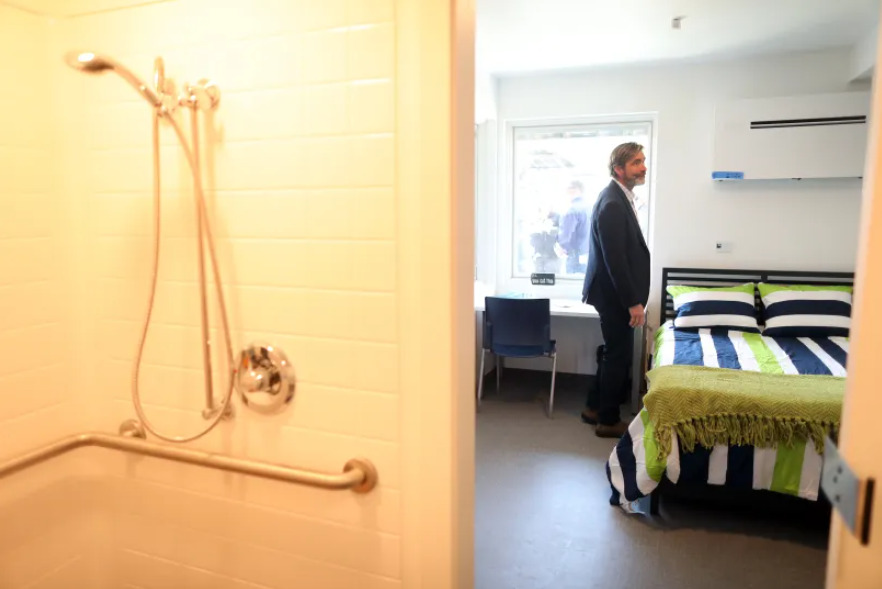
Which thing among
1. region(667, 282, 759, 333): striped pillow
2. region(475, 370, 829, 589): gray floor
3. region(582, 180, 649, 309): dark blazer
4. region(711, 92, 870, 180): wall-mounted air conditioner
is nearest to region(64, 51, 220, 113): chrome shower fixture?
region(475, 370, 829, 589): gray floor

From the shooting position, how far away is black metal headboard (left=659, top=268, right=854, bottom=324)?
4086mm

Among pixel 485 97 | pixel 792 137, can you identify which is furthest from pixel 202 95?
pixel 792 137

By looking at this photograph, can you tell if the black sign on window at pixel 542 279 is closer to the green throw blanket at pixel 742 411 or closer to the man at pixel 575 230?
the man at pixel 575 230

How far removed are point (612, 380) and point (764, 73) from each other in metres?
2.32

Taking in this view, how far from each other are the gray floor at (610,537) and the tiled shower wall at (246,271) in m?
1.12

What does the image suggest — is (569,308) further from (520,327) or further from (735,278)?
(735,278)

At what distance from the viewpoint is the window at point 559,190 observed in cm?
467

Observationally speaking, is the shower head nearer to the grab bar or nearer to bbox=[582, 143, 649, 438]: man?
the grab bar

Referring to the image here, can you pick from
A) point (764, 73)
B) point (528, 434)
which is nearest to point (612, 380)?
point (528, 434)

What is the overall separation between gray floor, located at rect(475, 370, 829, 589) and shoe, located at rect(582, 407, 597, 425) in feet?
1.71

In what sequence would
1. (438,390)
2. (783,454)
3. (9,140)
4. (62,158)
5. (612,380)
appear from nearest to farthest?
(438,390) < (9,140) < (62,158) < (783,454) < (612,380)

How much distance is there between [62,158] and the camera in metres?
1.57

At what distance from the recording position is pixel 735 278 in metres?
4.28

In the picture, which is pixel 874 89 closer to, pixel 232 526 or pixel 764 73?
pixel 232 526
